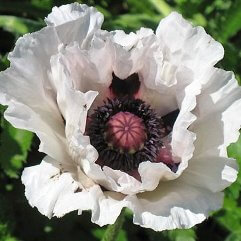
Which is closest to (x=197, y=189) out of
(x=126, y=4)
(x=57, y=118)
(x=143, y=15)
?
(x=57, y=118)

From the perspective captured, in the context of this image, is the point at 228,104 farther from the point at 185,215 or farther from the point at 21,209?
the point at 21,209

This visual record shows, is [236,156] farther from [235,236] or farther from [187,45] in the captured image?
[187,45]

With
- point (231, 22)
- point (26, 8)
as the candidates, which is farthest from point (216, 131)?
point (26, 8)

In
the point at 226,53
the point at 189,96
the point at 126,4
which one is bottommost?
the point at 126,4

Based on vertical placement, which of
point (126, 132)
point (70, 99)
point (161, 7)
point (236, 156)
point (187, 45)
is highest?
point (187, 45)

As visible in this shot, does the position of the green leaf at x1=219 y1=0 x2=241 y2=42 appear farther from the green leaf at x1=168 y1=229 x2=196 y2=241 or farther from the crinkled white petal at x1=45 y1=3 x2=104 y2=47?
the crinkled white petal at x1=45 y1=3 x2=104 y2=47
